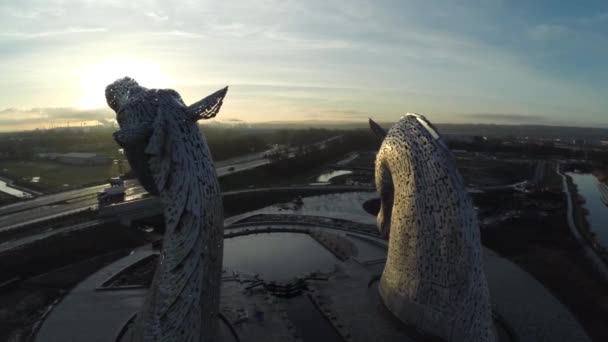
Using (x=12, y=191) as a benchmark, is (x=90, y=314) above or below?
below

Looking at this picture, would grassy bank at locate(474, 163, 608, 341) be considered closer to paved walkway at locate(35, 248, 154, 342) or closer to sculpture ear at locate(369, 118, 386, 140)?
sculpture ear at locate(369, 118, 386, 140)

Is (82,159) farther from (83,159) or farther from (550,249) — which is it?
(550,249)

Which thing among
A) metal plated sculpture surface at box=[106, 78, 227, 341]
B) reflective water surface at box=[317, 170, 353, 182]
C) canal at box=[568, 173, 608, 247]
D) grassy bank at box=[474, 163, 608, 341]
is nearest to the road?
reflective water surface at box=[317, 170, 353, 182]

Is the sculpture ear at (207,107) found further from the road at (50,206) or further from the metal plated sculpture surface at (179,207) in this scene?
the road at (50,206)

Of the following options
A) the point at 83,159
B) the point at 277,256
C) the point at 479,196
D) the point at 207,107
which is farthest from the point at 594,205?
the point at 83,159

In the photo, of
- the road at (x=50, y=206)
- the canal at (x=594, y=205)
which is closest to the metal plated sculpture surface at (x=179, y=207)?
the road at (x=50, y=206)

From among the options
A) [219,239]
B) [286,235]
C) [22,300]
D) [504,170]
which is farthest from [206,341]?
[504,170]
